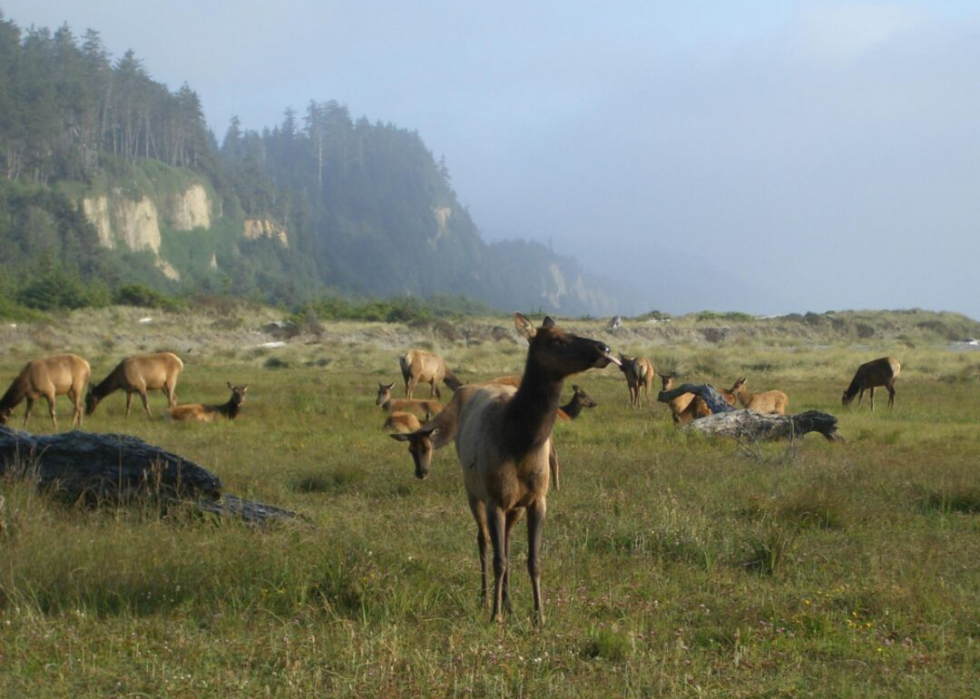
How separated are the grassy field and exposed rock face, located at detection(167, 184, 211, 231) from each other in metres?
103

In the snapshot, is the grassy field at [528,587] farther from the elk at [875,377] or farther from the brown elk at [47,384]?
the elk at [875,377]

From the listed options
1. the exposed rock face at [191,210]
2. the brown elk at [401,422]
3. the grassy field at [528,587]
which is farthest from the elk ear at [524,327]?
the exposed rock face at [191,210]

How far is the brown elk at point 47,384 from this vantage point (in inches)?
719

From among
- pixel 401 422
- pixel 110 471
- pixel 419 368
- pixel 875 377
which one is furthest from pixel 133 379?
pixel 875 377

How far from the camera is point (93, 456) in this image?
8984 mm

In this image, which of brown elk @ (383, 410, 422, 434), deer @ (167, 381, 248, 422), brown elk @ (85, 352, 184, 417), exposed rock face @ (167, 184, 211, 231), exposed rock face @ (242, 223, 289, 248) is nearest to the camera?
brown elk @ (383, 410, 422, 434)

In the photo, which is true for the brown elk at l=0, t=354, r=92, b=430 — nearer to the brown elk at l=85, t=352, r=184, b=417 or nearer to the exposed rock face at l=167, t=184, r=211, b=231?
the brown elk at l=85, t=352, r=184, b=417

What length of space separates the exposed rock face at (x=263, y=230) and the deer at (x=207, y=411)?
369 ft

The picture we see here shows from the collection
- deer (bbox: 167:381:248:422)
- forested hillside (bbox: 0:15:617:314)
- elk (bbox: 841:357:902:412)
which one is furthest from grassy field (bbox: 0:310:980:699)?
forested hillside (bbox: 0:15:617:314)

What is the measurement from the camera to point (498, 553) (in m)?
5.93

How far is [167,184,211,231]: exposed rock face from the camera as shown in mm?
109188

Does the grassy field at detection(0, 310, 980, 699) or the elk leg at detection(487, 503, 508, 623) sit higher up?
the elk leg at detection(487, 503, 508, 623)

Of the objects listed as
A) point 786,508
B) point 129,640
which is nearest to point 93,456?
point 129,640

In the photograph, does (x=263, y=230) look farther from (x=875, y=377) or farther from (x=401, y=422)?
(x=401, y=422)
